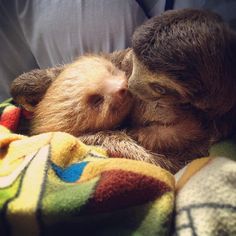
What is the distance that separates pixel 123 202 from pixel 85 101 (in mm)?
469

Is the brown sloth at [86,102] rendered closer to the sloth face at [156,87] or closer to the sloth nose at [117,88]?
the sloth nose at [117,88]

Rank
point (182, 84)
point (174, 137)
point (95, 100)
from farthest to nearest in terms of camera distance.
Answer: point (95, 100) < point (174, 137) < point (182, 84)

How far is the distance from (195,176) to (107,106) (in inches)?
15.5

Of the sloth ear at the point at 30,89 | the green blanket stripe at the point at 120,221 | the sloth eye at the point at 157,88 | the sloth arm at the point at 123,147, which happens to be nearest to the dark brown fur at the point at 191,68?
the sloth eye at the point at 157,88

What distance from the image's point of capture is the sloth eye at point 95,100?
40.6 inches

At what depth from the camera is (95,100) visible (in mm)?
1044

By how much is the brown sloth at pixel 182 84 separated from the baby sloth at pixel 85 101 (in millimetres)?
70

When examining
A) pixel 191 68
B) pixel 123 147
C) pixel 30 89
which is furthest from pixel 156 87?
pixel 30 89

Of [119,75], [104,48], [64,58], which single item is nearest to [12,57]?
[64,58]

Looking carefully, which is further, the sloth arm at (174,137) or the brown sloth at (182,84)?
the sloth arm at (174,137)

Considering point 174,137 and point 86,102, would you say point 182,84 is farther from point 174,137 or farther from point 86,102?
point 86,102

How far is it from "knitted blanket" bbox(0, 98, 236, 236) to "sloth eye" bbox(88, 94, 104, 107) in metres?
0.37

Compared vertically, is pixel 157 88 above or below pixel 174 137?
above

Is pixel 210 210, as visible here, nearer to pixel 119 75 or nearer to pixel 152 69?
pixel 152 69
